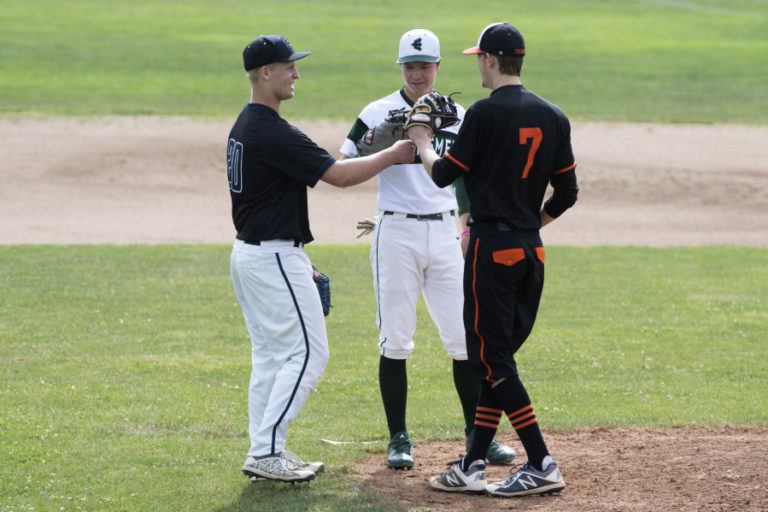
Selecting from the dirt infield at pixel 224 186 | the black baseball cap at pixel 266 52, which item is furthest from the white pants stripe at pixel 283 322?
the dirt infield at pixel 224 186

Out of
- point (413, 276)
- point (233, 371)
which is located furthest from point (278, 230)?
point (233, 371)

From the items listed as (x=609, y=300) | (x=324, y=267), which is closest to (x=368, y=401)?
(x=609, y=300)

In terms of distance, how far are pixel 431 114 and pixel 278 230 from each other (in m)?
1.06

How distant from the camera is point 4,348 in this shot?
8648 mm

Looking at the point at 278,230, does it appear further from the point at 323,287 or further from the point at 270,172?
the point at 323,287

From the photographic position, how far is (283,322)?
5500mm

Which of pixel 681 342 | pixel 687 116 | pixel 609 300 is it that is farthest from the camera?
pixel 687 116

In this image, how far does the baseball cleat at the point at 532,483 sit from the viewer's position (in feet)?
17.4

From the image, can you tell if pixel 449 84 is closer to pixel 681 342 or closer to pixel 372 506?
pixel 681 342

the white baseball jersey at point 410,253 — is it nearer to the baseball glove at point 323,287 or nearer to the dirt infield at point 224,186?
the baseball glove at point 323,287

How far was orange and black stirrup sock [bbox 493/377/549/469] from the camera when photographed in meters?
5.30

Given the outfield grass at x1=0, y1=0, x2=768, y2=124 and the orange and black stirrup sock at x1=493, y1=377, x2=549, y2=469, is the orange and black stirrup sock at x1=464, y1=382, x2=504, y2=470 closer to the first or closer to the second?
the orange and black stirrup sock at x1=493, y1=377, x2=549, y2=469

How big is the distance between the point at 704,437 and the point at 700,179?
1386cm

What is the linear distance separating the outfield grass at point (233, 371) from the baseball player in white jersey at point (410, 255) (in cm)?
55
